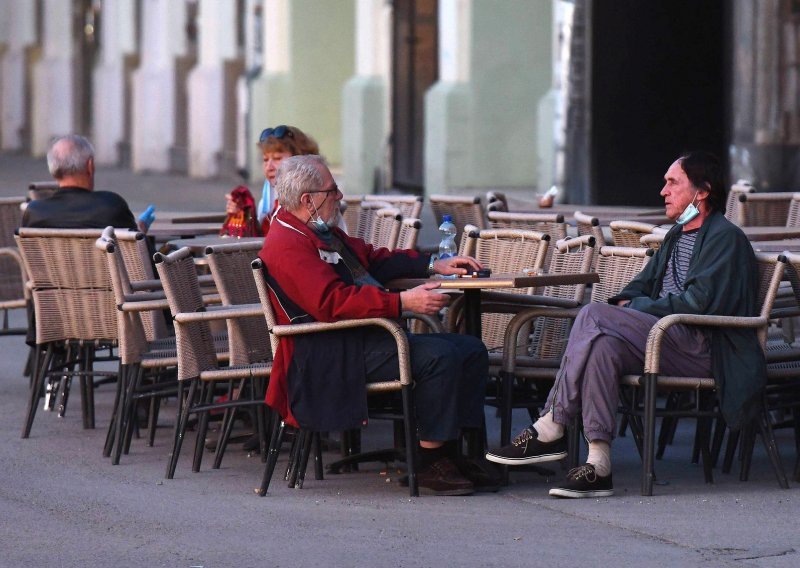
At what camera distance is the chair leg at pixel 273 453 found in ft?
23.4

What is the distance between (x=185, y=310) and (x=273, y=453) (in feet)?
2.62

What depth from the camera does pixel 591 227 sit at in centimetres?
934

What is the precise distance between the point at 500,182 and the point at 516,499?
14.3 m

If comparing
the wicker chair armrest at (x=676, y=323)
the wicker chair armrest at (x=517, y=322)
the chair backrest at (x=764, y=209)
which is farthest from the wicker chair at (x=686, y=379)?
the chair backrest at (x=764, y=209)

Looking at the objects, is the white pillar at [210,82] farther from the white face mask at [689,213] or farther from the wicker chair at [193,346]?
the white face mask at [689,213]

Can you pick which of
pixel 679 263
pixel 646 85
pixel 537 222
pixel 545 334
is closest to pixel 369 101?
pixel 646 85

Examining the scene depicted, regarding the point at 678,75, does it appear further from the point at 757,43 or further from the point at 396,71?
the point at 396,71

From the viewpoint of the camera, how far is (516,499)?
706cm

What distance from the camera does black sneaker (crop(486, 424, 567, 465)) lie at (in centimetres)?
710

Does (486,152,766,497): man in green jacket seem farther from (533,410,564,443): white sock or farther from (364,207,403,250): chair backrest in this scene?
(364,207,403,250): chair backrest

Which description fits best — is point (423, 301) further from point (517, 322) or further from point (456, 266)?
point (517, 322)

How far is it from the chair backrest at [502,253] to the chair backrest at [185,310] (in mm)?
1260

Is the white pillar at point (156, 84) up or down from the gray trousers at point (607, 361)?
up

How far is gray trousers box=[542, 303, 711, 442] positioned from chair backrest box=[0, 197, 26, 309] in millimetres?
4087
